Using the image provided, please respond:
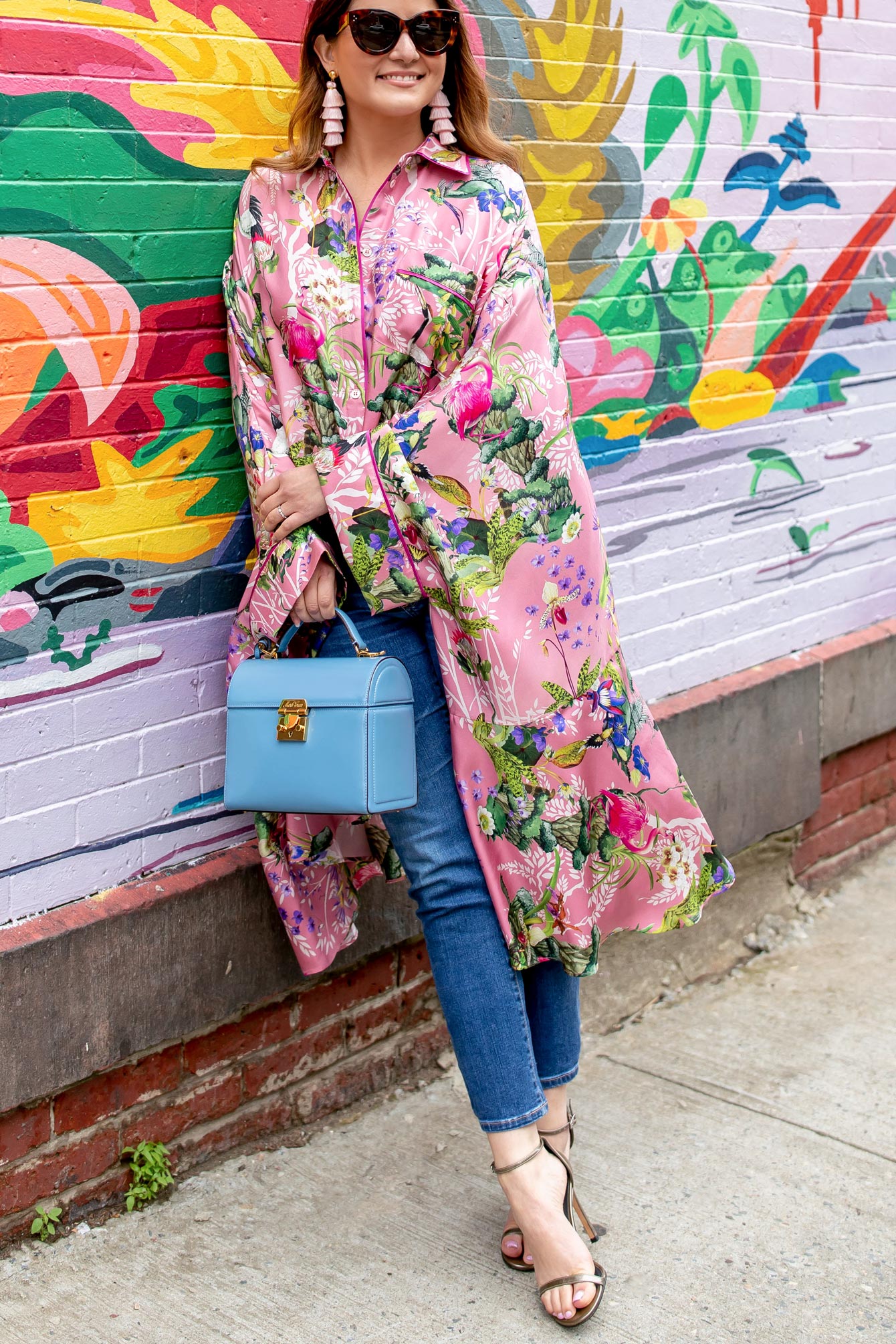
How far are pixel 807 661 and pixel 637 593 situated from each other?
82cm

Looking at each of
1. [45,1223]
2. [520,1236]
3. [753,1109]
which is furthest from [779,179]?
[45,1223]

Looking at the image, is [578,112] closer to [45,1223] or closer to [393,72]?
[393,72]

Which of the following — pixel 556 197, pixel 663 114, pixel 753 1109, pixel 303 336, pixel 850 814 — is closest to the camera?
pixel 303 336

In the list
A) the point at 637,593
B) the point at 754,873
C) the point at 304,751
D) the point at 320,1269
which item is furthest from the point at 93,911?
the point at 754,873

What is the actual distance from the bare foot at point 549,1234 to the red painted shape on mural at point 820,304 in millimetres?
2411

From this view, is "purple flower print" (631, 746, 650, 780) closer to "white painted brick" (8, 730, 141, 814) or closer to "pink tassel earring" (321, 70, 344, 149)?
"white painted brick" (8, 730, 141, 814)

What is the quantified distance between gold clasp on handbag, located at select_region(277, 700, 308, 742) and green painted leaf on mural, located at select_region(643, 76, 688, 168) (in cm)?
188

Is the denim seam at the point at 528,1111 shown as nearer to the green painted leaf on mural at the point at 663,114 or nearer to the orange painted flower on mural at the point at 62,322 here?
the orange painted flower on mural at the point at 62,322

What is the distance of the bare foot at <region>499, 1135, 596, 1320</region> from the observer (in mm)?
2393

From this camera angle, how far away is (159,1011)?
2.70 m

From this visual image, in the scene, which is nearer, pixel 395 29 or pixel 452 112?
pixel 395 29

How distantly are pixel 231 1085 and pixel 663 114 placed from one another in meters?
2.48

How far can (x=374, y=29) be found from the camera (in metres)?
2.32

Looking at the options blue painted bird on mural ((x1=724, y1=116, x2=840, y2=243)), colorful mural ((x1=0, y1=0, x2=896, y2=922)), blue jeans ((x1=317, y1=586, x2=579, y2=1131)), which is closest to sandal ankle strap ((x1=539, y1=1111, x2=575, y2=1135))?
blue jeans ((x1=317, y1=586, x2=579, y2=1131))
